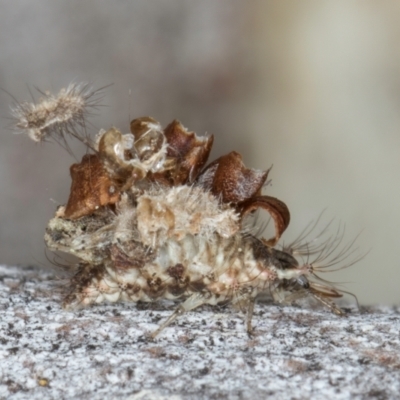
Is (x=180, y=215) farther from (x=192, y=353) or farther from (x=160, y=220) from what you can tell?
(x=192, y=353)

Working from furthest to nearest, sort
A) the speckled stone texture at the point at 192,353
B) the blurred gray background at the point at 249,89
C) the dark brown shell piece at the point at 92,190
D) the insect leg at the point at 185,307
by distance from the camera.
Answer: the blurred gray background at the point at 249,89
the dark brown shell piece at the point at 92,190
the insect leg at the point at 185,307
the speckled stone texture at the point at 192,353

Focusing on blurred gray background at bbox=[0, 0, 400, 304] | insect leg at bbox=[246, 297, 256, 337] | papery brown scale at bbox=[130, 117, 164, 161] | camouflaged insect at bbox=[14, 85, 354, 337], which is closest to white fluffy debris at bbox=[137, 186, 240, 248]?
camouflaged insect at bbox=[14, 85, 354, 337]

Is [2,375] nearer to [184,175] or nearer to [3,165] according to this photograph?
[184,175]

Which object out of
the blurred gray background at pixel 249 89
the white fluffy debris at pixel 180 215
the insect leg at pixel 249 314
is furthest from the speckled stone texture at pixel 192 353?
the blurred gray background at pixel 249 89

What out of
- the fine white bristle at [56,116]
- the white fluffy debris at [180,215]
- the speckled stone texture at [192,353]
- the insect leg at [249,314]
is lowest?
the speckled stone texture at [192,353]

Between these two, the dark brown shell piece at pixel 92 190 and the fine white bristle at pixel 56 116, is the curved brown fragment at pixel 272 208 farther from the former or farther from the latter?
the fine white bristle at pixel 56 116

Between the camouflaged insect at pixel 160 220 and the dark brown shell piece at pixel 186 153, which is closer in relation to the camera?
the camouflaged insect at pixel 160 220

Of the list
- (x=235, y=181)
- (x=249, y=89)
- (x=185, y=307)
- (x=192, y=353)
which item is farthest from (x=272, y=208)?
(x=249, y=89)
